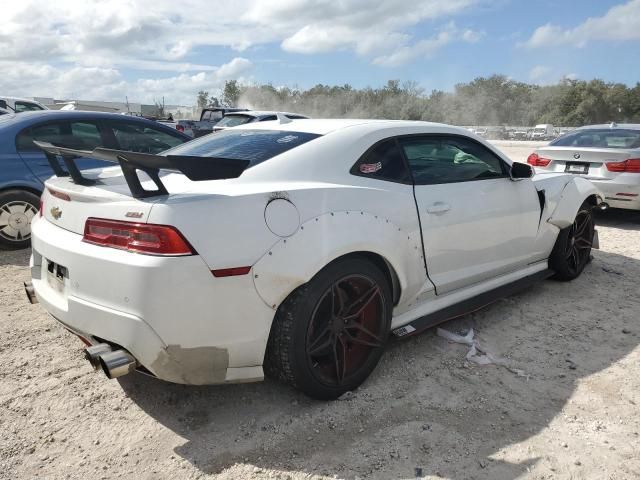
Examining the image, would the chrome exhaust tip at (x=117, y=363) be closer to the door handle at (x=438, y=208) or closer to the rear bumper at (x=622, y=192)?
the door handle at (x=438, y=208)

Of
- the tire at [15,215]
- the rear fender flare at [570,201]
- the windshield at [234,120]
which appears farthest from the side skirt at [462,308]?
the windshield at [234,120]

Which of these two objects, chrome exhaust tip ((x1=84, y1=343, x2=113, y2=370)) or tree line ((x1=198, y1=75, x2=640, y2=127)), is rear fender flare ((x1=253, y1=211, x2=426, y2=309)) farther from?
tree line ((x1=198, y1=75, x2=640, y2=127))

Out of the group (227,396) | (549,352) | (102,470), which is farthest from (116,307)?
(549,352)

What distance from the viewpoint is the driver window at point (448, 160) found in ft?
10.7

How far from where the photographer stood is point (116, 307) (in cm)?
223

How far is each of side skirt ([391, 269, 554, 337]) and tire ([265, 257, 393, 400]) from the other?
0.19m

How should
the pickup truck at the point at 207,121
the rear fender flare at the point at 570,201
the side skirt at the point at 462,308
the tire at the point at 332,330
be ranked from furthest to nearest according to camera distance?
the pickup truck at the point at 207,121
the rear fender flare at the point at 570,201
the side skirt at the point at 462,308
the tire at the point at 332,330

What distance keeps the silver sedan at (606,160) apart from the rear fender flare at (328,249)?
4405mm

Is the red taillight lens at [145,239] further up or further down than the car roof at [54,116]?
further down

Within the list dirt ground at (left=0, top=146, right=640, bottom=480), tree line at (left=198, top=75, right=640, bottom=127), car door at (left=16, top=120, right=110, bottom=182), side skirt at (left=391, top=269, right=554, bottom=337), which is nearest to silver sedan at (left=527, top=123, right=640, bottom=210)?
side skirt at (left=391, top=269, right=554, bottom=337)

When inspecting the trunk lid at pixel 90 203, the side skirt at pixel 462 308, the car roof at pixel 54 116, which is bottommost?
the side skirt at pixel 462 308

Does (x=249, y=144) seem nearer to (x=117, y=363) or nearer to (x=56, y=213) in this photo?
(x=56, y=213)

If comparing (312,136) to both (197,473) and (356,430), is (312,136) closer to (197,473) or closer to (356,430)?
(356,430)

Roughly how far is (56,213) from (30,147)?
3342 millimetres
